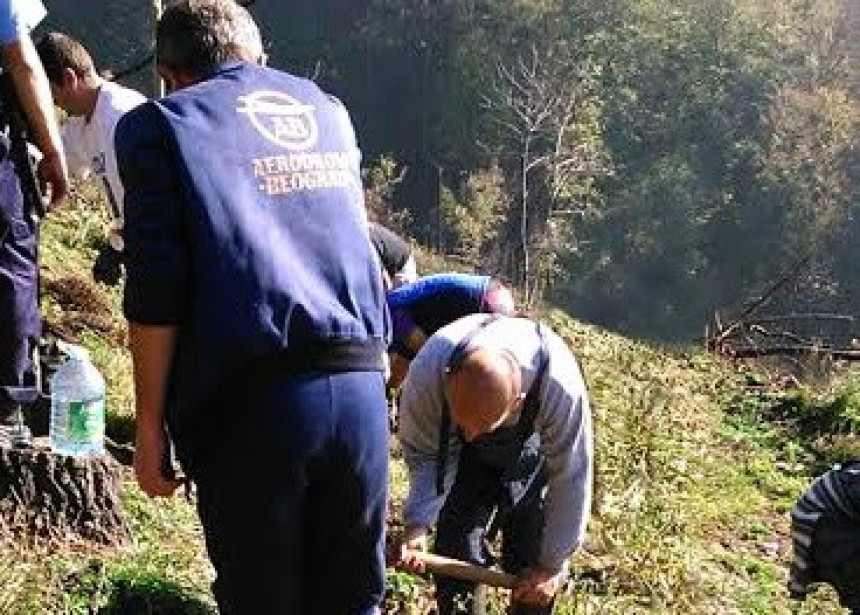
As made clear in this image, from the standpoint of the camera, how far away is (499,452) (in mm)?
3451

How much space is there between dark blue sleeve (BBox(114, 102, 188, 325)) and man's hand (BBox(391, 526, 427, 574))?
1.26 m

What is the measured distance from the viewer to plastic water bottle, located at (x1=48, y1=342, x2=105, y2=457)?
142 inches

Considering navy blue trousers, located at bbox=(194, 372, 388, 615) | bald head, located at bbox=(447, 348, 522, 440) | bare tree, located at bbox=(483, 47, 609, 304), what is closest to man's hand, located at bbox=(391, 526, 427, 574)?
bald head, located at bbox=(447, 348, 522, 440)

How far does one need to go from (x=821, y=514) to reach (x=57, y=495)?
2068 mm

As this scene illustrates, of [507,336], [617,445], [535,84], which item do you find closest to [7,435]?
[507,336]

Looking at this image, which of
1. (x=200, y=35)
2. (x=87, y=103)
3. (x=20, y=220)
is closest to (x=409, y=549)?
(x=20, y=220)

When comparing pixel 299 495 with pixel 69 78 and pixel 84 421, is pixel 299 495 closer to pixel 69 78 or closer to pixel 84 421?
pixel 84 421

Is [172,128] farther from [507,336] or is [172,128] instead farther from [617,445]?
[617,445]

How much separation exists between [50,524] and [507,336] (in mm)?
1476

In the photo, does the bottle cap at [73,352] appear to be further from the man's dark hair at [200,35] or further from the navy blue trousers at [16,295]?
the man's dark hair at [200,35]

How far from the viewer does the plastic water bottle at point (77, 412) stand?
3.61m

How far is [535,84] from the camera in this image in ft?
104

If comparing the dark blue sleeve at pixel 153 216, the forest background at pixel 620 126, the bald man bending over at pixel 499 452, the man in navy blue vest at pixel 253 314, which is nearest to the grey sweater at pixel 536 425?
the bald man bending over at pixel 499 452

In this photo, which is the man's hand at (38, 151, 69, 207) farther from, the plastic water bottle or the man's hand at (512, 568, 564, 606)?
the man's hand at (512, 568, 564, 606)
